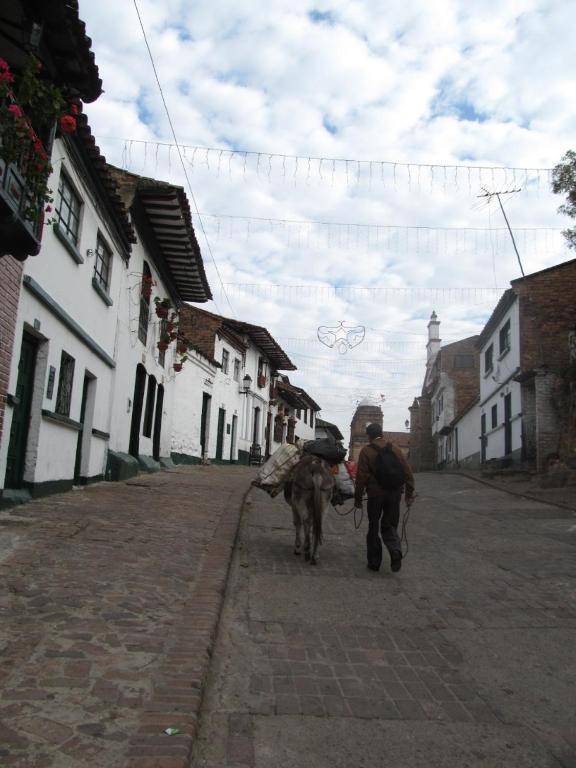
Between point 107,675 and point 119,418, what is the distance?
10162mm

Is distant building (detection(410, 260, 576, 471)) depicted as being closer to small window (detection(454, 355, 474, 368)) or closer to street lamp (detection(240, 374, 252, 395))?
small window (detection(454, 355, 474, 368))

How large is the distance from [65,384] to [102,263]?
284 centimetres

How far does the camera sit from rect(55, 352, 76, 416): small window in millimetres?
9445

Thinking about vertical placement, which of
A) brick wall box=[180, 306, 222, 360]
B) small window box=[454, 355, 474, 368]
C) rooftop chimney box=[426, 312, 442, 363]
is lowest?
brick wall box=[180, 306, 222, 360]

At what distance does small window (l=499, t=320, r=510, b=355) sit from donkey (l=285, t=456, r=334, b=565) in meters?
15.3

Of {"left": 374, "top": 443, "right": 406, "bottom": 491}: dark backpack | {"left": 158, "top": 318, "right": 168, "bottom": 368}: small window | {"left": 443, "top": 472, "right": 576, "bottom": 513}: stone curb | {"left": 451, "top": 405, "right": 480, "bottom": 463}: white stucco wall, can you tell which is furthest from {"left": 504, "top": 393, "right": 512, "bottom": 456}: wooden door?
{"left": 374, "top": 443, "right": 406, "bottom": 491}: dark backpack

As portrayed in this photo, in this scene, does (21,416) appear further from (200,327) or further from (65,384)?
(200,327)

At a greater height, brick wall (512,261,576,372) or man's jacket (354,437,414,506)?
brick wall (512,261,576,372)

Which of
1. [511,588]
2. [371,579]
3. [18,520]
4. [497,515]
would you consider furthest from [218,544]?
[497,515]

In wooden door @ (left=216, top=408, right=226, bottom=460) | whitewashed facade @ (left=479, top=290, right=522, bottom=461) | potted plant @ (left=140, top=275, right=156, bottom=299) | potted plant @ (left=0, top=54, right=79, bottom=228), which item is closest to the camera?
potted plant @ (left=0, top=54, right=79, bottom=228)

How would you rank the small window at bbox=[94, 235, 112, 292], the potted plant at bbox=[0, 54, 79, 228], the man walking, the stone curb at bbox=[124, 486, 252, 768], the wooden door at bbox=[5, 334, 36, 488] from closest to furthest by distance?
1. the stone curb at bbox=[124, 486, 252, 768]
2. the potted plant at bbox=[0, 54, 79, 228]
3. the man walking
4. the wooden door at bbox=[5, 334, 36, 488]
5. the small window at bbox=[94, 235, 112, 292]

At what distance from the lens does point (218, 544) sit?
6.86 m

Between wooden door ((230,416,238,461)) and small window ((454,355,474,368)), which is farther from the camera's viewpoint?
small window ((454,355,474,368))

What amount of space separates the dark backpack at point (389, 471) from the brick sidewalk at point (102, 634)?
1.75m
